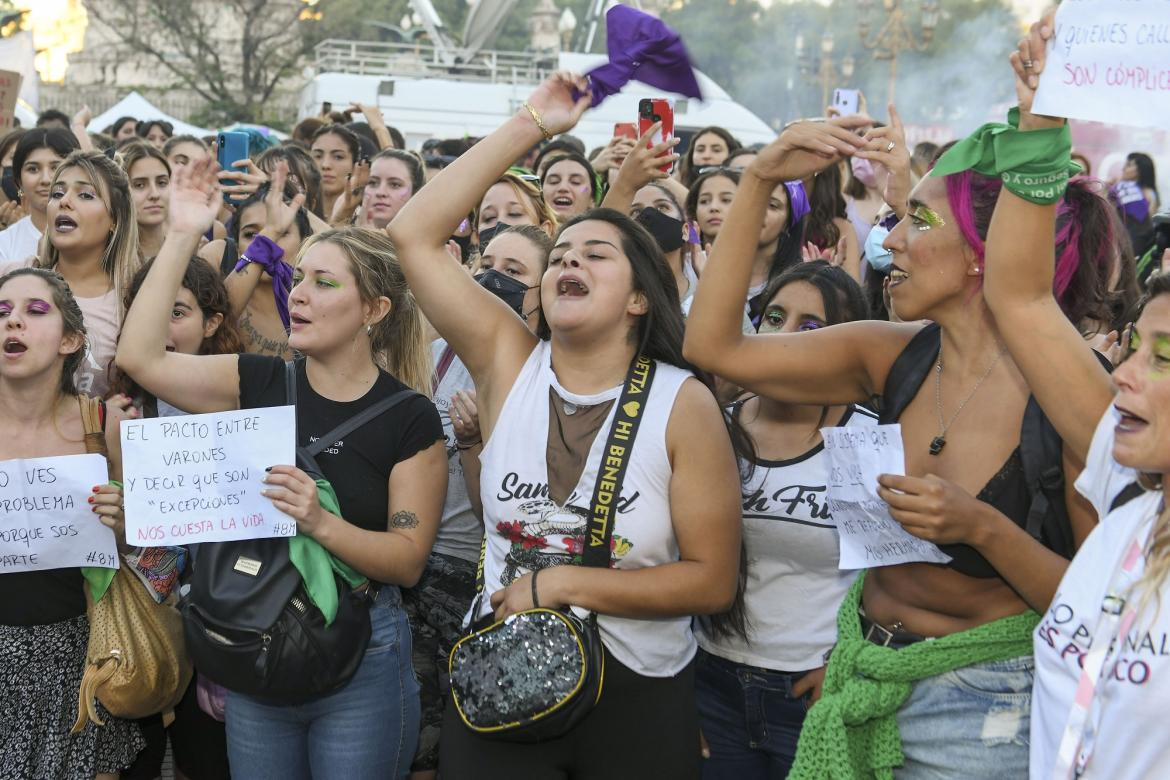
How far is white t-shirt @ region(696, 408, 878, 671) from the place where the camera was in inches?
138

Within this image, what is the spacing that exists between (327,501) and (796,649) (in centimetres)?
138

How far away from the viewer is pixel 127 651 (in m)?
3.82

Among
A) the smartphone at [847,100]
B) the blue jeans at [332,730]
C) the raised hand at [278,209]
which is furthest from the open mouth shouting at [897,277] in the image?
the smartphone at [847,100]

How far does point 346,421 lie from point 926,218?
5.80 ft

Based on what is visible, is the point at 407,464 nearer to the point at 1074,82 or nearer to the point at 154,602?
the point at 154,602

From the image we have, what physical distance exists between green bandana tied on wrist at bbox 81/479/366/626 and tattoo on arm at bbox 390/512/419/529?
157mm

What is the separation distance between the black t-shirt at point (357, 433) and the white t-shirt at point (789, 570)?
1.00 meters

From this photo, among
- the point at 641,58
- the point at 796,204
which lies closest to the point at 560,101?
the point at 641,58

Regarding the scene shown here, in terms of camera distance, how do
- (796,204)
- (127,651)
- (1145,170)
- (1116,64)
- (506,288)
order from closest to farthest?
(1116,64), (127,651), (506,288), (796,204), (1145,170)

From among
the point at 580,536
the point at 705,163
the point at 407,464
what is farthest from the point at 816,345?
the point at 705,163

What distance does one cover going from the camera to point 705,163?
8.45 metres

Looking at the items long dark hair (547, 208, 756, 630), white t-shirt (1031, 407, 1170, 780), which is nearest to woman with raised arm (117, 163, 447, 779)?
long dark hair (547, 208, 756, 630)

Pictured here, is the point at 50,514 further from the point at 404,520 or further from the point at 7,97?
the point at 7,97

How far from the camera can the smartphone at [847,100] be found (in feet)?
20.9
